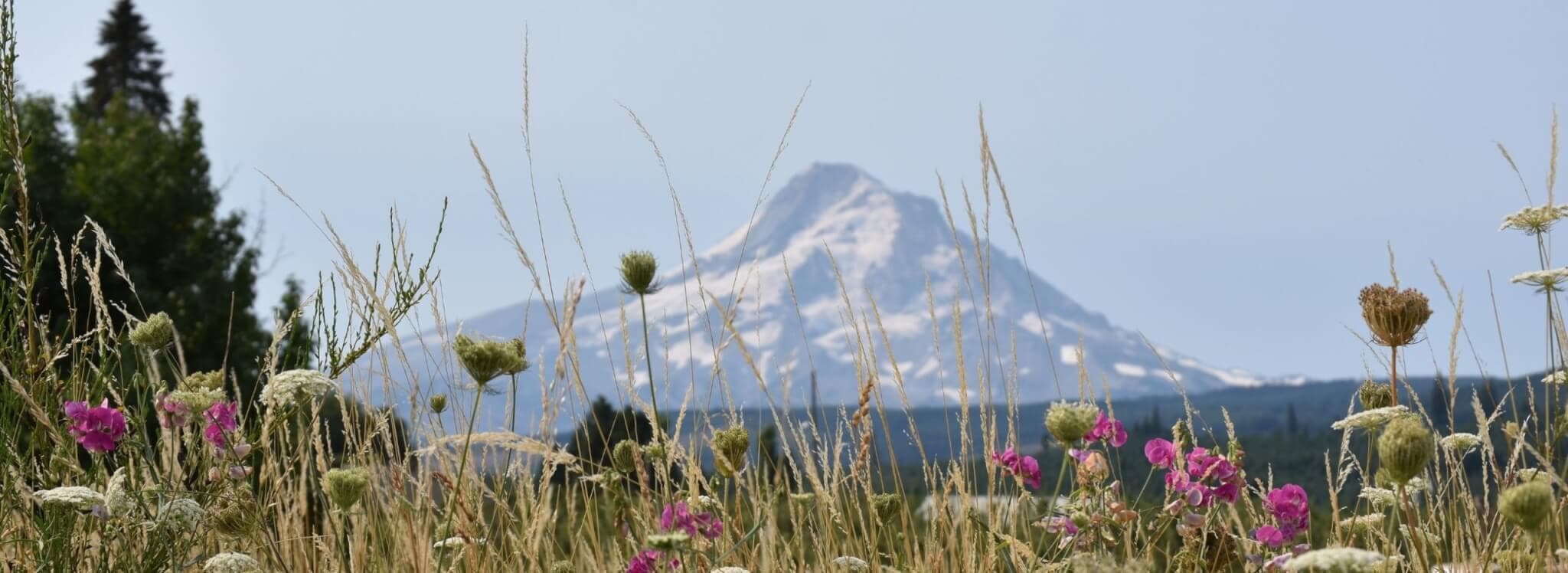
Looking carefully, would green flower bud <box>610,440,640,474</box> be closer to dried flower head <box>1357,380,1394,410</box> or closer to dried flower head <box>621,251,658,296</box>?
dried flower head <box>621,251,658,296</box>

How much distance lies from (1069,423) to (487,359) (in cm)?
77

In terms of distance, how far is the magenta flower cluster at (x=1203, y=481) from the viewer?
203 centimetres

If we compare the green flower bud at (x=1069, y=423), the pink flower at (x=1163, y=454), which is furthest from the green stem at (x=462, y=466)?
the pink flower at (x=1163, y=454)

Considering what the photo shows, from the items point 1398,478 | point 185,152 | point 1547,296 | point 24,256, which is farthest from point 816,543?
point 185,152

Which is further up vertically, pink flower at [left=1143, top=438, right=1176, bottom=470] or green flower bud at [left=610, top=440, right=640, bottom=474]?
green flower bud at [left=610, top=440, right=640, bottom=474]

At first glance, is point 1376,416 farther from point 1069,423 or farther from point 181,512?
point 181,512

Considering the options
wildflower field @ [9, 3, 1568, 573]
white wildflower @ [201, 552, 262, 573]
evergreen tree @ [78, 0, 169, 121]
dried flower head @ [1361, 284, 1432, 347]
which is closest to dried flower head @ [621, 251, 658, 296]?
wildflower field @ [9, 3, 1568, 573]

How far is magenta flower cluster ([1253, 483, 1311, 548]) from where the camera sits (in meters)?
2.11

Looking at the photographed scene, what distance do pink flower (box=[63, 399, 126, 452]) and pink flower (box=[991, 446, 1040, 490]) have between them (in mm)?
1649

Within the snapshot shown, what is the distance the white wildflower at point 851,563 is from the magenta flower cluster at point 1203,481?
53 cm

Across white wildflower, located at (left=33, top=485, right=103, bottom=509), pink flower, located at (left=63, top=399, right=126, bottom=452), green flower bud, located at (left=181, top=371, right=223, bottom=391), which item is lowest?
white wildflower, located at (left=33, top=485, right=103, bottom=509)

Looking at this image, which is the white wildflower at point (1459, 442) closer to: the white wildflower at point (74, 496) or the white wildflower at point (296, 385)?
the white wildflower at point (296, 385)

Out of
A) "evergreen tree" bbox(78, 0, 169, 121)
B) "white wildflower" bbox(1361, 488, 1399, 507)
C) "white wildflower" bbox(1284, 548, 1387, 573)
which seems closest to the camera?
"white wildflower" bbox(1284, 548, 1387, 573)

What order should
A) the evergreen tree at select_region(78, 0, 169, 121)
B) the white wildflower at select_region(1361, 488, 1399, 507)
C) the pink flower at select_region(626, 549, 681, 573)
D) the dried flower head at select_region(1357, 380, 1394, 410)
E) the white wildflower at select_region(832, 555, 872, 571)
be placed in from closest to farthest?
the pink flower at select_region(626, 549, 681, 573) < the white wildflower at select_region(832, 555, 872, 571) < the white wildflower at select_region(1361, 488, 1399, 507) < the dried flower head at select_region(1357, 380, 1394, 410) < the evergreen tree at select_region(78, 0, 169, 121)
